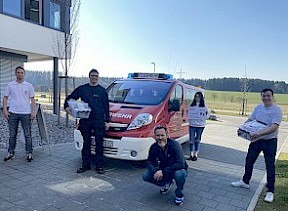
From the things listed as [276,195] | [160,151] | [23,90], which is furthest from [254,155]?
[23,90]

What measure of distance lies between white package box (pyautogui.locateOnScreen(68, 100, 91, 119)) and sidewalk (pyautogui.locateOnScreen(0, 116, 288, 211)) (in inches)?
43.5

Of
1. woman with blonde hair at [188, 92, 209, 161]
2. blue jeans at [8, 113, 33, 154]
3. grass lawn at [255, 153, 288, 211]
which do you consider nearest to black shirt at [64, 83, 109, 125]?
blue jeans at [8, 113, 33, 154]

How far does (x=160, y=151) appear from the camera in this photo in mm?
4156

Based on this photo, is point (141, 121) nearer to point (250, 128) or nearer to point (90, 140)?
point (90, 140)

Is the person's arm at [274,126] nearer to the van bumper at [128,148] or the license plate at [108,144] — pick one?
the van bumper at [128,148]

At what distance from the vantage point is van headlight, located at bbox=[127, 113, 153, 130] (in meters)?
5.38

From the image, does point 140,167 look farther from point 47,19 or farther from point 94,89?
point 47,19

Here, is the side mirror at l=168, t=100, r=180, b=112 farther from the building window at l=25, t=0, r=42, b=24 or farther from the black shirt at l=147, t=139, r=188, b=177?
the building window at l=25, t=0, r=42, b=24

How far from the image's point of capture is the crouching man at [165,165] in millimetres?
3965

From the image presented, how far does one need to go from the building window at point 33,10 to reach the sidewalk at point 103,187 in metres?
11.1

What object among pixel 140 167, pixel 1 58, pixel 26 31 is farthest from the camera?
pixel 1 58

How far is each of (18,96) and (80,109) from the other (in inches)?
57.3

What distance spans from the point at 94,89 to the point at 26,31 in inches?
446

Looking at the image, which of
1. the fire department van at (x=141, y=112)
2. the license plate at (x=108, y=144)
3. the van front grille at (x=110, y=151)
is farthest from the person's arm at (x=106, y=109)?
the van front grille at (x=110, y=151)
